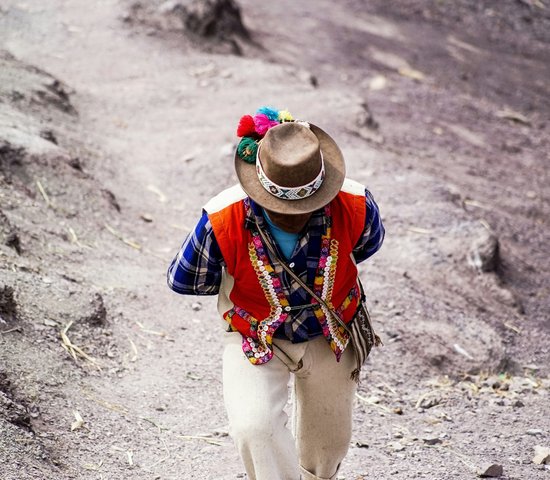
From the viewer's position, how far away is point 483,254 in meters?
7.16

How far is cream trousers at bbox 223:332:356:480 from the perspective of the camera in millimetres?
3352

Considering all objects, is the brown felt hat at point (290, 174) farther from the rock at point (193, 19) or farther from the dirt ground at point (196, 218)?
the rock at point (193, 19)

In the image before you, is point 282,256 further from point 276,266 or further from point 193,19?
point 193,19

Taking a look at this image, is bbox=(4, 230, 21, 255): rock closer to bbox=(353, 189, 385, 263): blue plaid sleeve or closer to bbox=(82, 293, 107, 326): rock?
bbox=(82, 293, 107, 326): rock

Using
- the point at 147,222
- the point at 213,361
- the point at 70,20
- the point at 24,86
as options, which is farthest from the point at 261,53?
the point at 213,361

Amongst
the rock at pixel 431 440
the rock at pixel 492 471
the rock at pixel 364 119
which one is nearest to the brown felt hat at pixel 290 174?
the rock at pixel 492 471

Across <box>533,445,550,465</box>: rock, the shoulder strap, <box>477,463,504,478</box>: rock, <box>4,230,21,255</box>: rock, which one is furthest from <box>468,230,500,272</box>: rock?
the shoulder strap

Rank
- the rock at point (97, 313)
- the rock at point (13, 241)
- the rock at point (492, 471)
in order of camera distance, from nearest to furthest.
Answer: the rock at point (492, 471) → the rock at point (97, 313) → the rock at point (13, 241)

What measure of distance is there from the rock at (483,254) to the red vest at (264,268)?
12.3 feet

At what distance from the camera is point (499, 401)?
217 inches

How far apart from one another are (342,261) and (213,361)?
2.17 meters

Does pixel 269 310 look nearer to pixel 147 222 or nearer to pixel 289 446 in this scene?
pixel 289 446

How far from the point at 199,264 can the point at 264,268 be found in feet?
0.80

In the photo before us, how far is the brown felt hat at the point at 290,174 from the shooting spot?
130 inches
